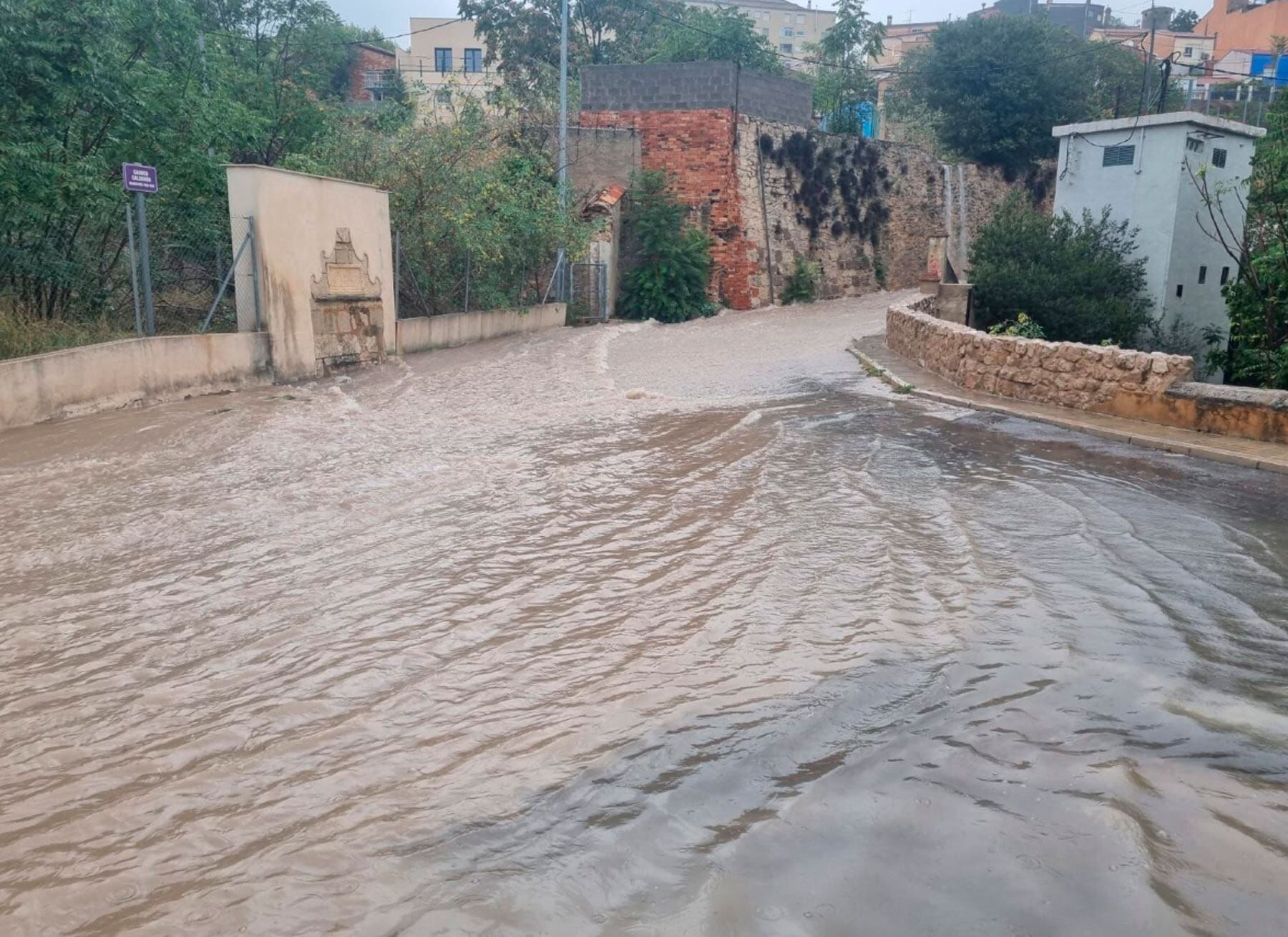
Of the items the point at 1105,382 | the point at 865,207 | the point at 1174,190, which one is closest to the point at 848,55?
the point at 865,207

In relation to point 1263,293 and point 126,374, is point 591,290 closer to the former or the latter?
point 126,374

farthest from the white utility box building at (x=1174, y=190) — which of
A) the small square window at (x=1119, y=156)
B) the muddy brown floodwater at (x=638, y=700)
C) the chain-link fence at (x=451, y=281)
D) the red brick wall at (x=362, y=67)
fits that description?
the red brick wall at (x=362, y=67)

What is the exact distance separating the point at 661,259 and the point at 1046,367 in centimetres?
1487

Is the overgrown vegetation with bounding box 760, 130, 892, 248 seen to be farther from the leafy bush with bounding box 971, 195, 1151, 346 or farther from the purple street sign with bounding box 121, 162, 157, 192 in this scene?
Answer: the purple street sign with bounding box 121, 162, 157, 192

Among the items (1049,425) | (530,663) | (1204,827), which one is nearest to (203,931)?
(530,663)

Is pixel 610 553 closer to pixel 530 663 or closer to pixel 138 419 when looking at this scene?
pixel 530 663

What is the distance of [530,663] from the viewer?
191 inches

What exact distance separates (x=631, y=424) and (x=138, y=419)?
5.37 m

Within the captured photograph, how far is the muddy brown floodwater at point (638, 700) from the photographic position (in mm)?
3164

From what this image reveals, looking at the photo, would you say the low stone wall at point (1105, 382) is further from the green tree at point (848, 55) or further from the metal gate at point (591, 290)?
the green tree at point (848, 55)

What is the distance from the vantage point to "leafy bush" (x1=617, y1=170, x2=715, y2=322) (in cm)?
2609

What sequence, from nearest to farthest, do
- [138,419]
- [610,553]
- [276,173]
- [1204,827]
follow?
[1204,827] → [610,553] → [138,419] → [276,173]

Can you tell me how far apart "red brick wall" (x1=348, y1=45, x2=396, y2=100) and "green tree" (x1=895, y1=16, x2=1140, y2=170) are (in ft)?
96.0

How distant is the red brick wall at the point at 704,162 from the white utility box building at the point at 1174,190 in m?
9.03
